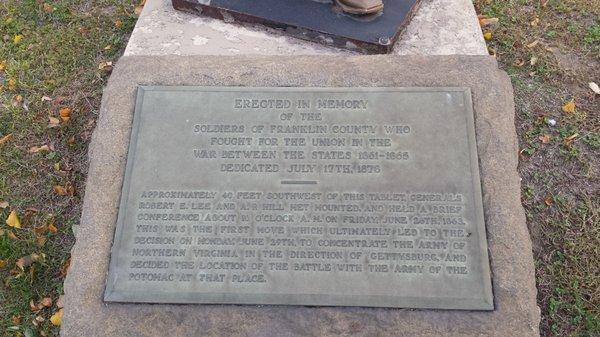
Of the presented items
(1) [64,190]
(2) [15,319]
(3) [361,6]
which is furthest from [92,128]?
(3) [361,6]

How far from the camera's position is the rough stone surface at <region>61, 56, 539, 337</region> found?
2.12 meters

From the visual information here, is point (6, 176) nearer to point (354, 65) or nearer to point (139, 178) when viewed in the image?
point (139, 178)

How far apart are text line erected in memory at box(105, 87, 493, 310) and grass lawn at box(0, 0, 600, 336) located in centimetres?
80

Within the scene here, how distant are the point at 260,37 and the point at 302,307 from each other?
1.55 m

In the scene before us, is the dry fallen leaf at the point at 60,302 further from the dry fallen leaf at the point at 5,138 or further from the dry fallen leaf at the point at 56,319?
the dry fallen leaf at the point at 5,138

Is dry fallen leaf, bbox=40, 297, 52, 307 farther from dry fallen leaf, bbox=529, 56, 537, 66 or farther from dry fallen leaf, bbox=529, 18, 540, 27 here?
dry fallen leaf, bbox=529, 18, 540, 27

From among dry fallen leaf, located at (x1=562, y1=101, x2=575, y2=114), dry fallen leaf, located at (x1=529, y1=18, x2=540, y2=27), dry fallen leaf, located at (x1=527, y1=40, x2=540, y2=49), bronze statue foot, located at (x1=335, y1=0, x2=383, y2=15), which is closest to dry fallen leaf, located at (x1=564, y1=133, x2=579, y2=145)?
dry fallen leaf, located at (x1=562, y1=101, x2=575, y2=114)

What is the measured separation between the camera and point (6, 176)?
3.09m

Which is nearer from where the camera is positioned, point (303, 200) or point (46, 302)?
point (303, 200)

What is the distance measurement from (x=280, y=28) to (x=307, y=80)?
512 millimetres

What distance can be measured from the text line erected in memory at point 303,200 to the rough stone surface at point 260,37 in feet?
1.48

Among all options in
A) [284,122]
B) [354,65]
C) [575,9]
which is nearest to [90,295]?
[284,122]

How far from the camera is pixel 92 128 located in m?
3.23

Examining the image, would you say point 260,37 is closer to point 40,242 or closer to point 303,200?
point 303,200
